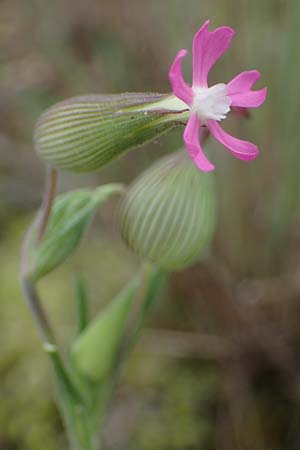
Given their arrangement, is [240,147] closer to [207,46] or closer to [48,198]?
[207,46]

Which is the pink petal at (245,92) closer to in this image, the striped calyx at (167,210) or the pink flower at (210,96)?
the pink flower at (210,96)

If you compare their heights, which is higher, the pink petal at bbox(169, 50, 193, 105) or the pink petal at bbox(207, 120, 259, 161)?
the pink petal at bbox(169, 50, 193, 105)

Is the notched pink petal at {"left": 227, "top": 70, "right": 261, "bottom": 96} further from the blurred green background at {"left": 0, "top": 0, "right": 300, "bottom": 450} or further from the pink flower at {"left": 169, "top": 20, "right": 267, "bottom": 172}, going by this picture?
the blurred green background at {"left": 0, "top": 0, "right": 300, "bottom": 450}

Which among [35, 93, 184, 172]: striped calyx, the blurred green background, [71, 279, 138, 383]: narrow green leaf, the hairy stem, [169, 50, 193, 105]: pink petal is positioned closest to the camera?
[169, 50, 193, 105]: pink petal

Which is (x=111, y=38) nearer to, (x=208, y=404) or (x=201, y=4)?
(x=201, y=4)

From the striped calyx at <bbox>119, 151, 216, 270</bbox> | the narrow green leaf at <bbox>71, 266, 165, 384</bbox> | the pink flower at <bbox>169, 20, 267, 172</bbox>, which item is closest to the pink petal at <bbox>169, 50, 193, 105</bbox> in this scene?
the pink flower at <bbox>169, 20, 267, 172</bbox>

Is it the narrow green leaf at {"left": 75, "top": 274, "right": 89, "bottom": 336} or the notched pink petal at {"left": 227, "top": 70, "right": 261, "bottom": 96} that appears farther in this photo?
the narrow green leaf at {"left": 75, "top": 274, "right": 89, "bottom": 336}

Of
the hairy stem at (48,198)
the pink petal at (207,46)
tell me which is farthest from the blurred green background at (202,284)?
the pink petal at (207,46)

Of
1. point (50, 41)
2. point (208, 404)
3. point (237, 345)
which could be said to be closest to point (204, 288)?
point (237, 345)
